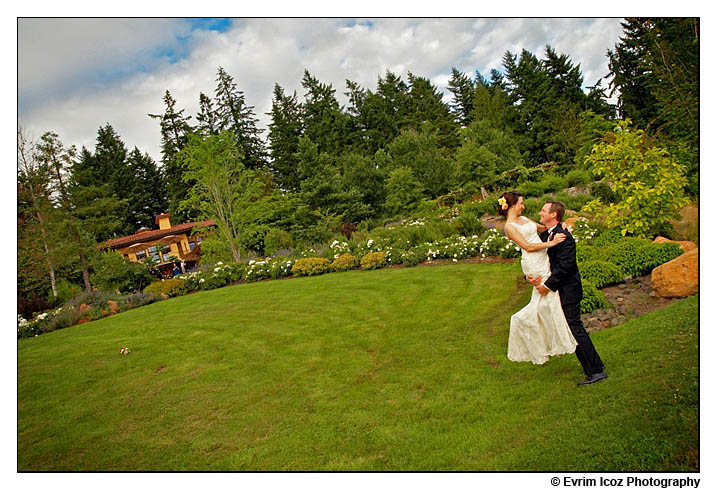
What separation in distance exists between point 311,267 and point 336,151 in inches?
787

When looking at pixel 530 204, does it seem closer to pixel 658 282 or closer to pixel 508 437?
pixel 658 282

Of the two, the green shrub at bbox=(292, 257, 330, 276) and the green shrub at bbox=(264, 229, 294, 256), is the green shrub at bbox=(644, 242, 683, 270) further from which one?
the green shrub at bbox=(264, 229, 294, 256)

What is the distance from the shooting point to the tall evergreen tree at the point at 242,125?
28.4 meters

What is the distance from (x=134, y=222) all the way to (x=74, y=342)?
12.1 metres

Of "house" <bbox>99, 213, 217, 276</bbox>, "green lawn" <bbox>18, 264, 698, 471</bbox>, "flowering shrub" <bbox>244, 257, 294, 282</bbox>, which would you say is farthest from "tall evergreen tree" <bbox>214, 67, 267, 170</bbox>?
"green lawn" <bbox>18, 264, 698, 471</bbox>

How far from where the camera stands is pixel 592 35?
5.00 m

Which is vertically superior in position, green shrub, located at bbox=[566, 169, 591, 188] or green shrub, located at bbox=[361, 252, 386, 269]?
green shrub, located at bbox=[566, 169, 591, 188]

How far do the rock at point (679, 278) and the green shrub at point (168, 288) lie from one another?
38.5 feet

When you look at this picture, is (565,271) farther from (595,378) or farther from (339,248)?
(339,248)

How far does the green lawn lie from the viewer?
9.80 ft

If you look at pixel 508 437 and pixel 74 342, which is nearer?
pixel 508 437

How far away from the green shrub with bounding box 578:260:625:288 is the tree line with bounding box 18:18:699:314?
1818mm

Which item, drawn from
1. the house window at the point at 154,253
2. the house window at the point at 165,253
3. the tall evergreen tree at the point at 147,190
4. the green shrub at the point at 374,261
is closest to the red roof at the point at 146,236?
the house window at the point at 154,253
